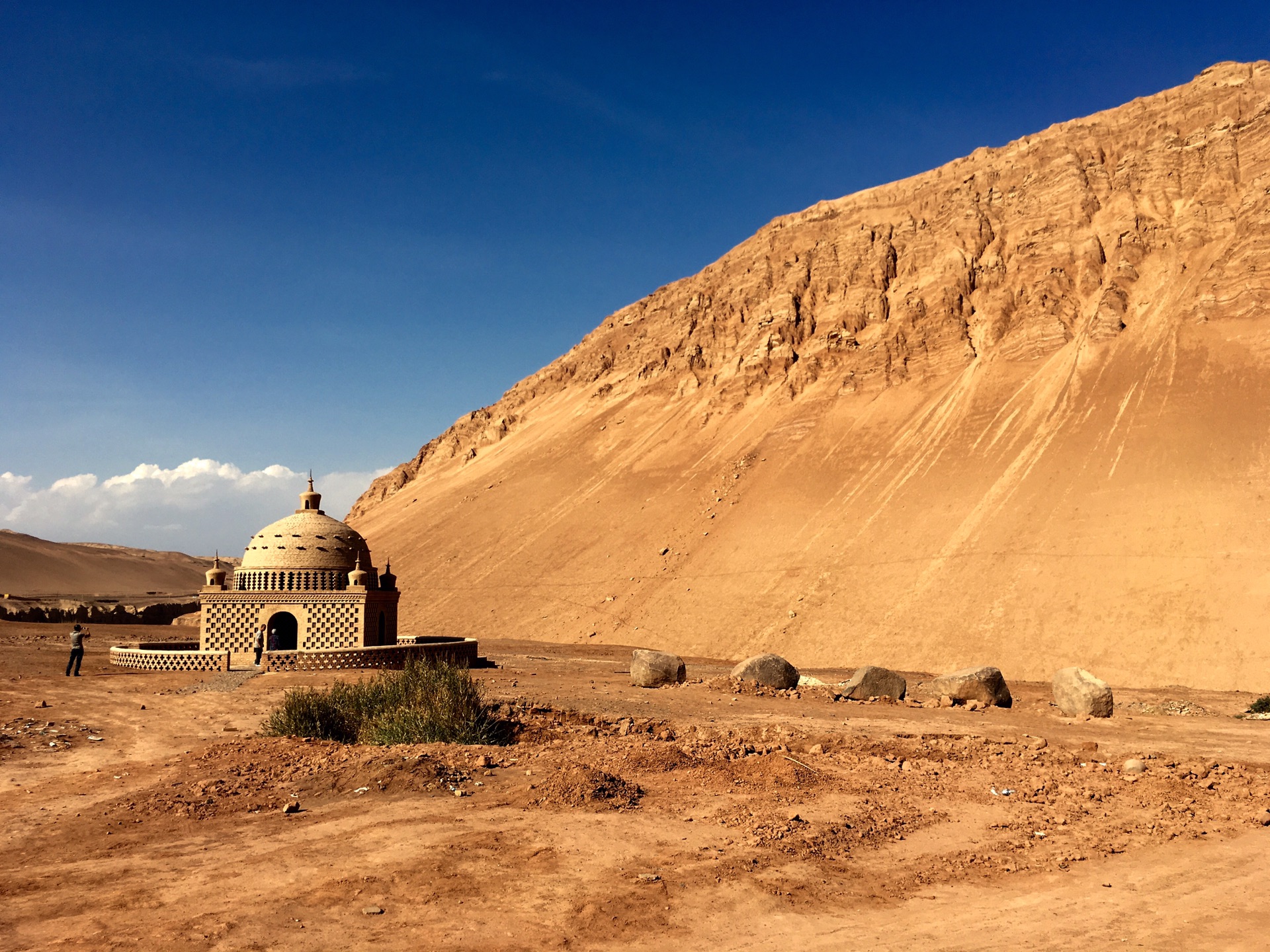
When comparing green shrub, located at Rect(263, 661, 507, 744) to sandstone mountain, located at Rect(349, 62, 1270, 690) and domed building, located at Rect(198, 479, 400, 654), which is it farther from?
sandstone mountain, located at Rect(349, 62, 1270, 690)

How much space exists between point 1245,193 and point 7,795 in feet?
167

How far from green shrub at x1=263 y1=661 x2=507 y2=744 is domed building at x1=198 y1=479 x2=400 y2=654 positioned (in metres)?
11.8

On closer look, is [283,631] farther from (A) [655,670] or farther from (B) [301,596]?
(A) [655,670]

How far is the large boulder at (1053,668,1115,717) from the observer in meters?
17.8

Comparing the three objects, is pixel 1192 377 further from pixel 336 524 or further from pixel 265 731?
pixel 265 731

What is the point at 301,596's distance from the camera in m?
27.2

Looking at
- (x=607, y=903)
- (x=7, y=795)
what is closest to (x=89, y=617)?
(x=7, y=795)

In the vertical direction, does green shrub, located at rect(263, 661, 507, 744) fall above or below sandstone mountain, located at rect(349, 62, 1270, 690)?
below

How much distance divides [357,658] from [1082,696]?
18.6 meters

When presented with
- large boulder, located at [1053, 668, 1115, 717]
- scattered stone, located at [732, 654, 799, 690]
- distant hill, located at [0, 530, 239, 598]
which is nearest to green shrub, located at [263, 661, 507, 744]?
scattered stone, located at [732, 654, 799, 690]

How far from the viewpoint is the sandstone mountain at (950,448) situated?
30.0 metres

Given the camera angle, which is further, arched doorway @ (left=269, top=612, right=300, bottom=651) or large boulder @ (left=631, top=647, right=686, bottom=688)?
arched doorway @ (left=269, top=612, right=300, bottom=651)

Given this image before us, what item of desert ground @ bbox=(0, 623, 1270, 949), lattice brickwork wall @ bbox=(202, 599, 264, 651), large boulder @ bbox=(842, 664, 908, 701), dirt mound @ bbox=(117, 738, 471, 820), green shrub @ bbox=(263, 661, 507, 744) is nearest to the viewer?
desert ground @ bbox=(0, 623, 1270, 949)

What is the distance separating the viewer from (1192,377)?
36.0 meters
